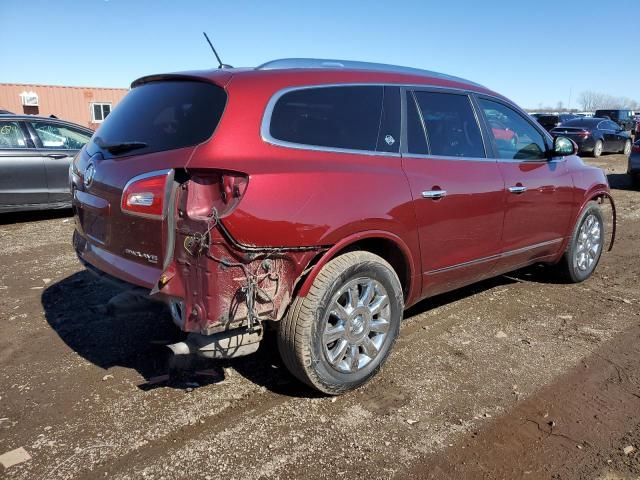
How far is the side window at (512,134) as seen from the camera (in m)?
4.23

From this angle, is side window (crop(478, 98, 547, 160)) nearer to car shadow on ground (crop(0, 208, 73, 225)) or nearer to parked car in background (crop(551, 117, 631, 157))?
car shadow on ground (crop(0, 208, 73, 225))

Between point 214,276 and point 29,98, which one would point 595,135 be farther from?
point 29,98

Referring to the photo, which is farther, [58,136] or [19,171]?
[58,136]

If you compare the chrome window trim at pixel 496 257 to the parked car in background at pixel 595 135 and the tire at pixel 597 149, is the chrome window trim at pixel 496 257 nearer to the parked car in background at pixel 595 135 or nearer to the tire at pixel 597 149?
the parked car in background at pixel 595 135

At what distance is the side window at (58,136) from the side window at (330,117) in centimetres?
634

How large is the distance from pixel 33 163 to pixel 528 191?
6802 millimetres

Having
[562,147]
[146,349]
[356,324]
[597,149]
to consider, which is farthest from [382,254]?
[597,149]

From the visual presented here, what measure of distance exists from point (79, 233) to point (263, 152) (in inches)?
61.9

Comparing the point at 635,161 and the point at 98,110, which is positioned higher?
the point at 98,110

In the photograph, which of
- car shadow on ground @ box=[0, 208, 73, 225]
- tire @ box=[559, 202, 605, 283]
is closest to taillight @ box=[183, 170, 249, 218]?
A: tire @ box=[559, 202, 605, 283]

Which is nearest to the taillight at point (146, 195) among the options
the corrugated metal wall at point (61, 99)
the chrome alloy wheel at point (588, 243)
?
the chrome alloy wheel at point (588, 243)

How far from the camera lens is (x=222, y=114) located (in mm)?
2760

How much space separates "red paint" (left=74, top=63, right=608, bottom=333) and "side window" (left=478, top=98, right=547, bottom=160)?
1.59ft

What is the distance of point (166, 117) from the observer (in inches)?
118
